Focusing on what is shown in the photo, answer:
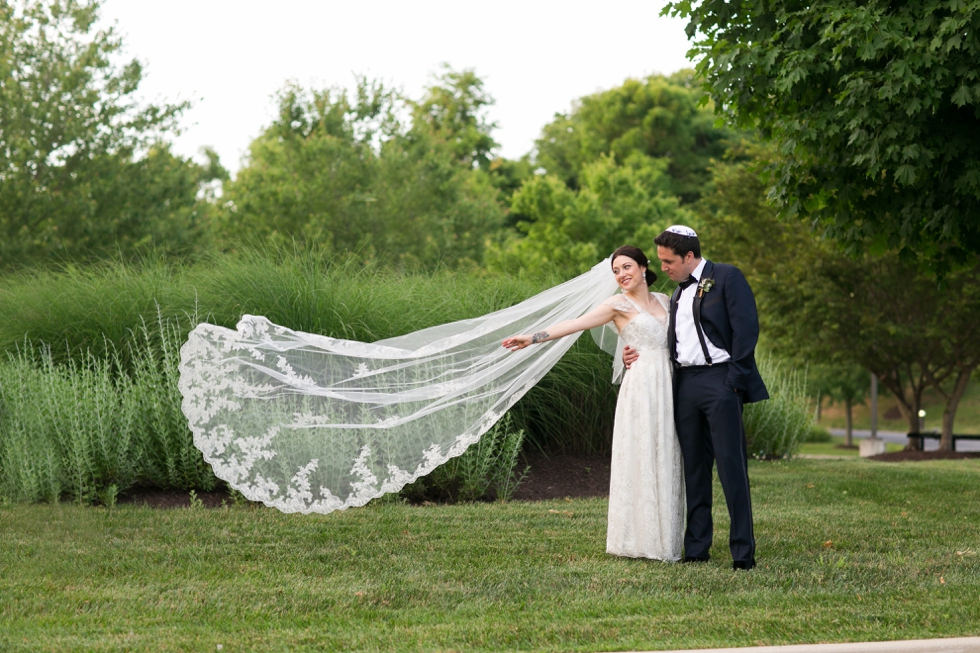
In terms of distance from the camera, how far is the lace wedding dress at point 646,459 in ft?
20.8

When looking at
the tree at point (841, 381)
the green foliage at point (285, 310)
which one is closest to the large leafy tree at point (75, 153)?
the green foliage at point (285, 310)

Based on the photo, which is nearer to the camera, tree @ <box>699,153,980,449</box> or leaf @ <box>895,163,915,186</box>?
leaf @ <box>895,163,915,186</box>

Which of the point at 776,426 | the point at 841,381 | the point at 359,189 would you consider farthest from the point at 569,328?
the point at 841,381

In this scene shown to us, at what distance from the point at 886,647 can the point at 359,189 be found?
2102 centimetres

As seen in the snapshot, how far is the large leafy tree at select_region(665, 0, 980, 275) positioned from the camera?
8.19m

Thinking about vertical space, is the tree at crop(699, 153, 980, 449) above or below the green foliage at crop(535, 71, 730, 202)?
below

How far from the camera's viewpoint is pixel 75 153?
20094 mm

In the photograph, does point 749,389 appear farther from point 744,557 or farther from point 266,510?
point 266,510

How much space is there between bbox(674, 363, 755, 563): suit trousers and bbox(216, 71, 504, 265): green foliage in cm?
1539

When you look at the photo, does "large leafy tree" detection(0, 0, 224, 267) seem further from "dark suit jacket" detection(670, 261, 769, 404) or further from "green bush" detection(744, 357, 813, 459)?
"dark suit jacket" detection(670, 261, 769, 404)

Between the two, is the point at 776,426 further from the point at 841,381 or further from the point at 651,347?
the point at 841,381

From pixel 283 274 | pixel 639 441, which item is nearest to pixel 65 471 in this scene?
pixel 283 274

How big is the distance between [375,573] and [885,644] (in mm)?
2991

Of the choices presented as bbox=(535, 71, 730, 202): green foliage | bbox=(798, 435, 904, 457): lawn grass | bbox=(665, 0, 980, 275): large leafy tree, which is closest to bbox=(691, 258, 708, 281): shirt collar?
bbox=(665, 0, 980, 275): large leafy tree
